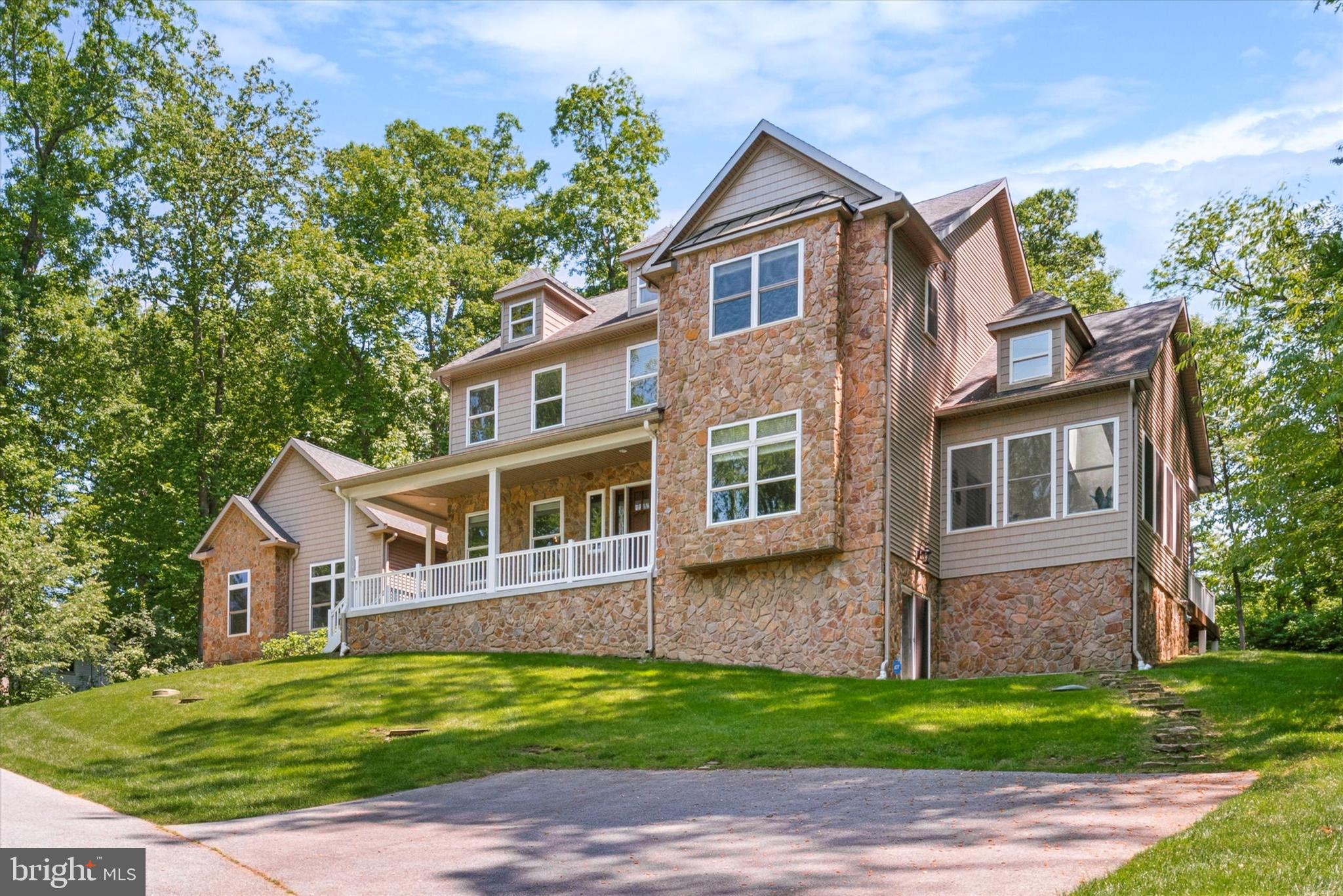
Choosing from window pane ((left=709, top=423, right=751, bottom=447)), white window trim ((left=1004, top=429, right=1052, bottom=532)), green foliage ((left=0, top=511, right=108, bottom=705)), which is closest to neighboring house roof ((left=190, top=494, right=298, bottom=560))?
green foliage ((left=0, top=511, right=108, bottom=705))

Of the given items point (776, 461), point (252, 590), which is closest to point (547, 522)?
point (776, 461)

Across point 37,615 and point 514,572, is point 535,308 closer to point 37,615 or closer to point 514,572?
point 514,572

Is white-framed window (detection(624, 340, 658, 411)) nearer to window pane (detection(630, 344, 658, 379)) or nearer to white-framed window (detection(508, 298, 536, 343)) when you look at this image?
window pane (detection(630, 344, 658, 379))

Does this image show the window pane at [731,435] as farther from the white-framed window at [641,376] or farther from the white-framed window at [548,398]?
the white-framed window at [548,398]

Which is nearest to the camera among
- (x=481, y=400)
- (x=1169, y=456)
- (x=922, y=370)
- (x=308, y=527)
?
(x=922, y=370)

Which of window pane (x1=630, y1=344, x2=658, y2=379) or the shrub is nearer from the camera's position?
window pane (x1=630, y1=344, x2=658, y2=379)

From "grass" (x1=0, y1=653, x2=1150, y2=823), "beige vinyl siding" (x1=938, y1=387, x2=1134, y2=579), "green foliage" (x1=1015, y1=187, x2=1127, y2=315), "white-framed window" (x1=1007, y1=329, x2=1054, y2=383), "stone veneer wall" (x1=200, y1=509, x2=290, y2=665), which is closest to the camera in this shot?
"grass" (x1=0, y1=653, x2=1150, y2=823)

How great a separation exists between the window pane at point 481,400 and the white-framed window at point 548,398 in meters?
1.29

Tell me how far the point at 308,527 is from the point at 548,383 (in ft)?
22.1

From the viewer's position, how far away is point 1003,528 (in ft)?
71.1

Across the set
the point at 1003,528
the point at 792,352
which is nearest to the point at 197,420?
the point at 792,352

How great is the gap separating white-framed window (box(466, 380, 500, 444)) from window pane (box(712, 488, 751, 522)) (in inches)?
333

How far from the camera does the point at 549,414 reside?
2778cm

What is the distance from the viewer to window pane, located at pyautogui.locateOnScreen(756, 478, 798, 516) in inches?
813
